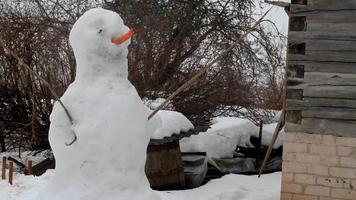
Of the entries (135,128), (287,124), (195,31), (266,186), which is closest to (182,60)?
(195,31)

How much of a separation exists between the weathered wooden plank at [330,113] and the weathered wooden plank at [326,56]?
55 cm

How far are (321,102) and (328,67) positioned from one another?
0.40 m

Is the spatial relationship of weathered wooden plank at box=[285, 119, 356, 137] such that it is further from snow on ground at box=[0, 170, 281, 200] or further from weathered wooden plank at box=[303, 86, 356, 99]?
snow on ground at box=[0, 170, 281, 200]

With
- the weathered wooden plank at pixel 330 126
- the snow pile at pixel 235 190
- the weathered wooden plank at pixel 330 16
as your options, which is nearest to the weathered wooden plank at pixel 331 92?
the weathered wooden plank at pixel 330 126

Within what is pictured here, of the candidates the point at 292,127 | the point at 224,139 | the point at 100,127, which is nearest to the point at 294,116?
the point at 292,127

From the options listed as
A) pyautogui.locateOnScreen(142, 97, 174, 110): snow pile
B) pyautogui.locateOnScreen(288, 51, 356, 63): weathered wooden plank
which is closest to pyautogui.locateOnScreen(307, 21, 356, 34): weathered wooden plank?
pyautogui.locateOnScreen(288, 51, 356, 63): weathered wooden plank

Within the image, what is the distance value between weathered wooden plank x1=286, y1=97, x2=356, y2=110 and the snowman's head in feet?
11.0

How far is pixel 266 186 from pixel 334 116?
1.85 m

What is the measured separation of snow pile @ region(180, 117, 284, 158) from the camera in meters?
8.77

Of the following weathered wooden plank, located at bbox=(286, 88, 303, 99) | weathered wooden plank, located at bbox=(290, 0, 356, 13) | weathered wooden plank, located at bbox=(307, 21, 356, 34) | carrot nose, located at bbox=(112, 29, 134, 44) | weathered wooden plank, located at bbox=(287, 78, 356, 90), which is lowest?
weathered wooden plank, located at bbox=(286, 88, 303, 99)

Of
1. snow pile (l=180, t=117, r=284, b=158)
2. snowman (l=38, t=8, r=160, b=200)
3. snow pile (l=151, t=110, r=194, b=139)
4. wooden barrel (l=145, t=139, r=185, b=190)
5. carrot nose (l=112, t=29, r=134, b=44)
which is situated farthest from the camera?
snow pile (l=180, t=117, r=284, b=158)

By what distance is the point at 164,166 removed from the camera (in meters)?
7.12

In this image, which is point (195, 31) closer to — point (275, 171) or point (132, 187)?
point (275, 171)

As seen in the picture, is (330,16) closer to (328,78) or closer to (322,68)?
(322,68)
